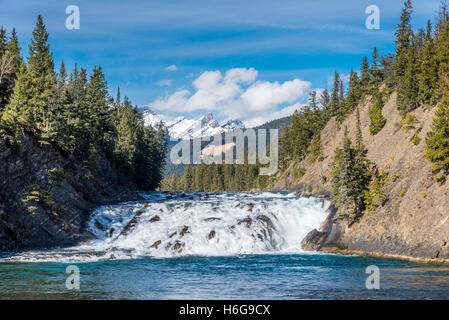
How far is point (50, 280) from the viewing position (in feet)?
74.9

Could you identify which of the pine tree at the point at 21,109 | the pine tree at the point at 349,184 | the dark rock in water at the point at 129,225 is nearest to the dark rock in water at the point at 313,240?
Answer: the pine tree at the point at 349,184

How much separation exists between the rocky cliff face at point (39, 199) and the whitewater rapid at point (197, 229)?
2.67 m

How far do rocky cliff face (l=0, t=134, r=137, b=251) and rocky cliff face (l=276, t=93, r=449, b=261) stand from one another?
26.3m

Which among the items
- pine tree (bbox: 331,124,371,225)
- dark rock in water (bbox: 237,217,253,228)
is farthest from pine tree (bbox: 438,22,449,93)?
dark rock in water (bbox: 237,217,253,228)

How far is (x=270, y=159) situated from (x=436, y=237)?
119 metres

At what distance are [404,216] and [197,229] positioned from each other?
794 inches

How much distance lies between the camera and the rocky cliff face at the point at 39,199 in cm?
3909

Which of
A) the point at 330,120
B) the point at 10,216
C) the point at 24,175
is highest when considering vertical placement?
the point at 330,120

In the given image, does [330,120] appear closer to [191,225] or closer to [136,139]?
[136,139]

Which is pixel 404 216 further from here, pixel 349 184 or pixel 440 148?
pixel 440 148

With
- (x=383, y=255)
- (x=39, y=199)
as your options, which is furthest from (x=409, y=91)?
(x=39, y=199)

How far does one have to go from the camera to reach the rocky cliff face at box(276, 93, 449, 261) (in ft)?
99.7

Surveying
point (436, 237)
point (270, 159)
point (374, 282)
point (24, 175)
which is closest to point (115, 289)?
point (374, 282)
